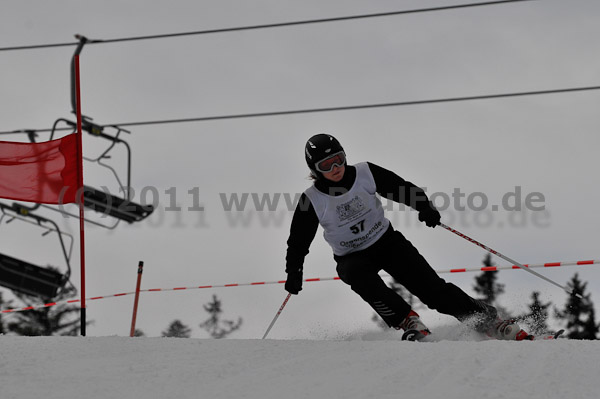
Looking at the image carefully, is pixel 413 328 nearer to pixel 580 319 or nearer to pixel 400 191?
pixel 400 191

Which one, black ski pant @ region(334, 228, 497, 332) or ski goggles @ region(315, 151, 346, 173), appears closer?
black ski pant @ region(334, 228, 497, 332)

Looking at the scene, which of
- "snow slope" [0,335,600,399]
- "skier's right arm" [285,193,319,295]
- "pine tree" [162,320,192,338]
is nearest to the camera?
"snow slope" [0,335,600,399]

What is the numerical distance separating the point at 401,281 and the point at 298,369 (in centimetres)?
181

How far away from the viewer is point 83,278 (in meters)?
5.27

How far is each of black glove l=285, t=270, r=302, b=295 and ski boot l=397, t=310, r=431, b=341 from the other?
764 mm

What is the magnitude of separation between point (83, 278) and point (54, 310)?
1072 inches

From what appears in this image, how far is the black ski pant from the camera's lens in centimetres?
427

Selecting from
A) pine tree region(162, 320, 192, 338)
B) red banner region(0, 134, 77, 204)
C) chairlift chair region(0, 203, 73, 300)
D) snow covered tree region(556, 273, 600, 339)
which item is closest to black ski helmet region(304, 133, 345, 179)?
red banner region(0, 134, 77, 204)

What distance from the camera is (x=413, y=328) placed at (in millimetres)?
4133

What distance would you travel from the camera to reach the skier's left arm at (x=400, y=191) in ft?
14.8

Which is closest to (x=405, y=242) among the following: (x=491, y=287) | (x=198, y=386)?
(x=198, y=386)

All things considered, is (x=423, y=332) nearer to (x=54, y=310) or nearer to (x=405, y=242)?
(x=405, y=242)

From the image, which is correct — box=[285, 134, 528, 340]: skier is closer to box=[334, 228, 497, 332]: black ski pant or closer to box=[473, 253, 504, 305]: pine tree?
box=[334, 228, 497, 332]: black ski pant

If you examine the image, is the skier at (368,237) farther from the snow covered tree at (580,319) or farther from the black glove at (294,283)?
the snow covered tree at (580,319)
